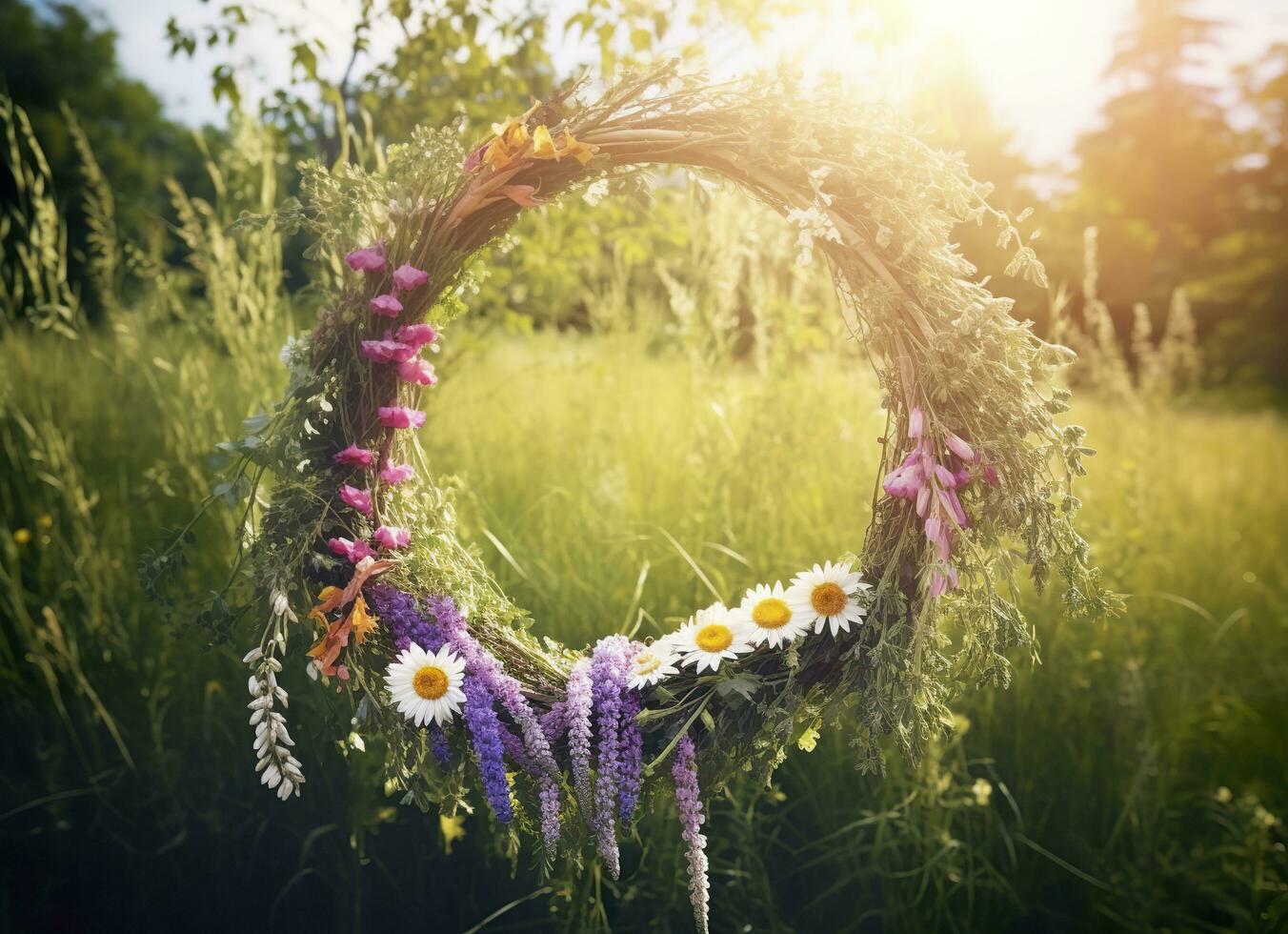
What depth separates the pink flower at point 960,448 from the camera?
1490mm

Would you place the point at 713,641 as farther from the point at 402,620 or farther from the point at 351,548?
the point at 351,548

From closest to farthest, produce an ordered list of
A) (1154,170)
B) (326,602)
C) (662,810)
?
(326,602)
(662,810)
(1154,170)

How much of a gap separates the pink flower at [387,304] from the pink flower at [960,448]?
0.97 metres

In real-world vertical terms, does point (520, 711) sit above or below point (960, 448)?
below

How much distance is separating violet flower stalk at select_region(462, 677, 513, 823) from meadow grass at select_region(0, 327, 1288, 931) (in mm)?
311

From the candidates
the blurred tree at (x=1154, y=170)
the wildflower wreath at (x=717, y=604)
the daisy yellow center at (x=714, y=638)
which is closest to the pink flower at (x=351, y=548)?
the wildflower wreath at (x=717, y=604)

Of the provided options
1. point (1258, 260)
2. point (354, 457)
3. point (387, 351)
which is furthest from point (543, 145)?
point (1258, 260)

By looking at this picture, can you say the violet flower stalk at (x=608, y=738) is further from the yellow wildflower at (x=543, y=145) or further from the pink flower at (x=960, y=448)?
the yellow wildflower at (x=543, y=145)

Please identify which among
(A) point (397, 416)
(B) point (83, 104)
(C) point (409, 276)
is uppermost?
(B) point (83, 104)

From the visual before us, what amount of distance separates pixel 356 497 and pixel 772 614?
0.77m

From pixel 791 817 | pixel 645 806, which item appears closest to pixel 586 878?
pixel 645 806

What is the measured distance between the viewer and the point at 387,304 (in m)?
1.66

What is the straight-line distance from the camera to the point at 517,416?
3631 mm

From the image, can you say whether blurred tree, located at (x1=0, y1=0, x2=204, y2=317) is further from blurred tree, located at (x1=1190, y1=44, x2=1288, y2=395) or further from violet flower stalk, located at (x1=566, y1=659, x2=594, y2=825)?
blurred tree, located at (x1=1190, y1=44, x2=1288, y2=395)
